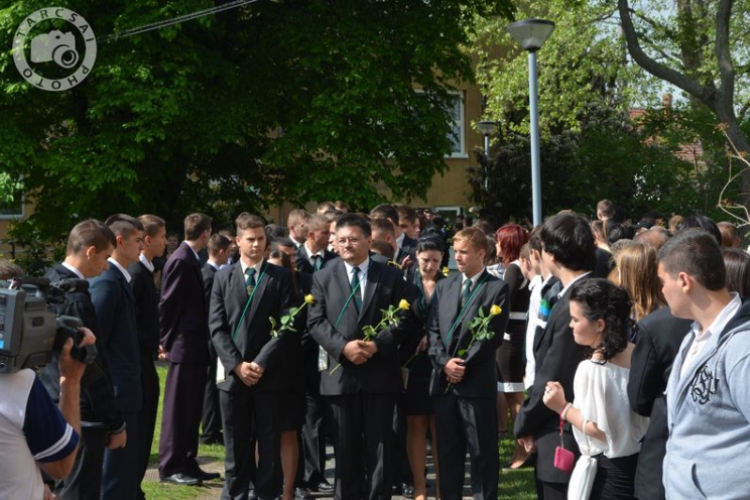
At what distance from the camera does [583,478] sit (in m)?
4.77

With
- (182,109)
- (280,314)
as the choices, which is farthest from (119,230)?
(182,109)

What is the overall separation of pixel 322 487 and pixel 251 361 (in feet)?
5.41

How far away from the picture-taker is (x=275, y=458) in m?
7.47

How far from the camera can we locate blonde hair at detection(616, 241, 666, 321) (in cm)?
535

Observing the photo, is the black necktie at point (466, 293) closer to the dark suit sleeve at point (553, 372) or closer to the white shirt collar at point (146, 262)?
the dark suit sleeve at point (553, 372)

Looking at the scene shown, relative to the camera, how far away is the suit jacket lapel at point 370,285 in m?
7.32

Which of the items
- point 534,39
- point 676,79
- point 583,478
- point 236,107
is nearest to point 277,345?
point 583,478

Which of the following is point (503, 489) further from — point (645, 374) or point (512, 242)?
point (645, 374)

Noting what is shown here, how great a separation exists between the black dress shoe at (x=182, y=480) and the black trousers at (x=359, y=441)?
1763 mm

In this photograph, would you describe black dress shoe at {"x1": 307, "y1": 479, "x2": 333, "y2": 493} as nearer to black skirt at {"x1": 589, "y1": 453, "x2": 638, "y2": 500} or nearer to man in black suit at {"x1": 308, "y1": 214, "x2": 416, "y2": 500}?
man in black suit at {"x1": 308, "y1": 214, "x2": 416, "y2": 500}

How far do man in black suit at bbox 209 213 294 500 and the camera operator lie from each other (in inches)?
153

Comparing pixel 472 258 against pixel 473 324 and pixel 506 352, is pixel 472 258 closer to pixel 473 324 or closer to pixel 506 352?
pixel 473 324

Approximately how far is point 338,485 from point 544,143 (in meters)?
26.5

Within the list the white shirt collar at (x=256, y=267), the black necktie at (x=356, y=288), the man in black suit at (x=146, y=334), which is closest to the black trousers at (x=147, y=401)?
the man in black suit at (x=146, y=334)
